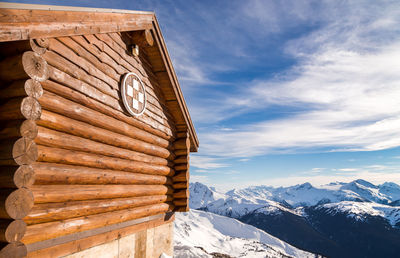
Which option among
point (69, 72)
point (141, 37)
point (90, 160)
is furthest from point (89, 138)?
point (141, 37)

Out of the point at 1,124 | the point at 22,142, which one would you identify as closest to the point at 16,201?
the point at 22,142

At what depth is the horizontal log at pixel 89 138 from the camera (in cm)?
393

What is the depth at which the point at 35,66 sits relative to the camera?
141 inches

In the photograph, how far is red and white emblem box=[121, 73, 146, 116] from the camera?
19.1 feet

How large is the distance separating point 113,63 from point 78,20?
1.40 metres

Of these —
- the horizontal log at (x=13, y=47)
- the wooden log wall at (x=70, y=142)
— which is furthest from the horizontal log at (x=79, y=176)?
the horizontal log at (x=13, y=47)

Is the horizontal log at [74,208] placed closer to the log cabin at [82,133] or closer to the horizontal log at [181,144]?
the log cabin at [82,133]

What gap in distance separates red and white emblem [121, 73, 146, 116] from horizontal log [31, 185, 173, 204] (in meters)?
1.71

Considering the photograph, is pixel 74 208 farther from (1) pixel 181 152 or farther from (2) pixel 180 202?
(1) pixel 181 152

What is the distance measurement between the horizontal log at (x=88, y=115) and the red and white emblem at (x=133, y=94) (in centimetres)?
42

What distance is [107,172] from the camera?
5223 millimetres

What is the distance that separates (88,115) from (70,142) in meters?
0.62

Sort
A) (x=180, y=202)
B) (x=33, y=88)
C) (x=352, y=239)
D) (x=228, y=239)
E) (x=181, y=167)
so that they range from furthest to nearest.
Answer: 1. (x=352, y=239)
2. (x=228, y=239)
3. (x=181, y=167)
4. (x=180, y=202)
5. (x=33, y=88)

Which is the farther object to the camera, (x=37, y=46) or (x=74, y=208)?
(x=74, y=208)
